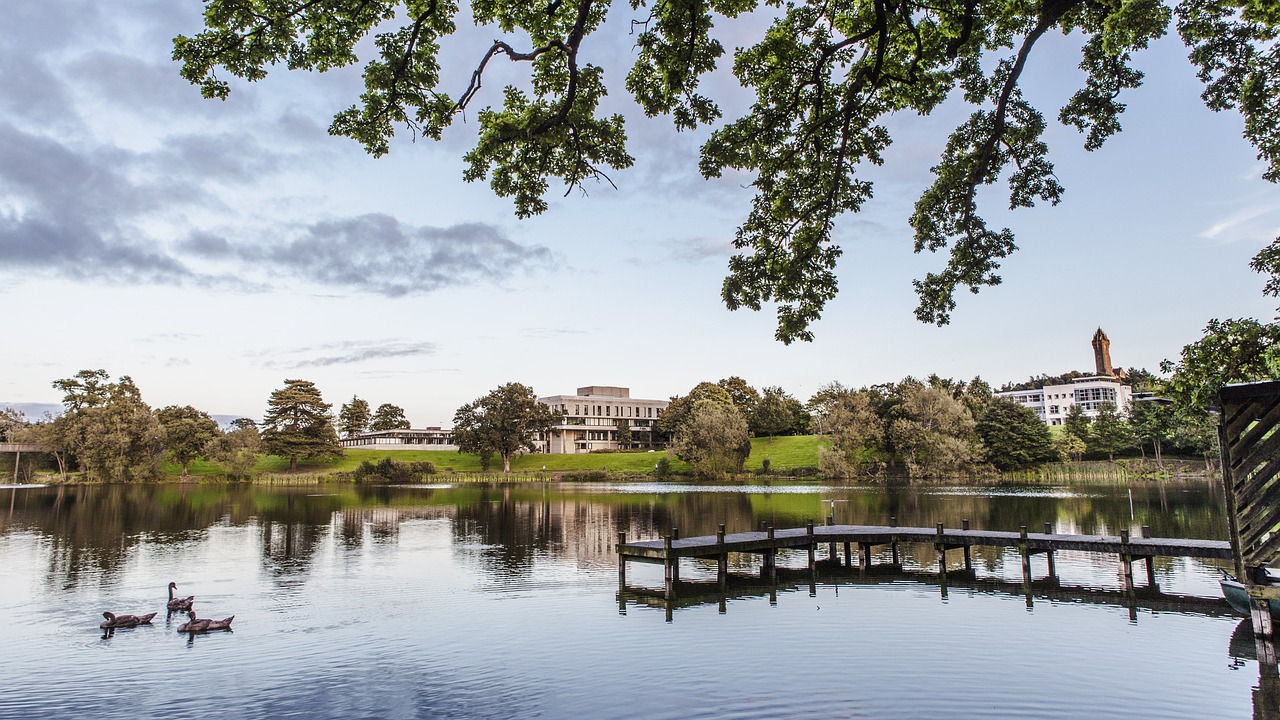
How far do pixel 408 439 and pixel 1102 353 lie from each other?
14108 centimetres

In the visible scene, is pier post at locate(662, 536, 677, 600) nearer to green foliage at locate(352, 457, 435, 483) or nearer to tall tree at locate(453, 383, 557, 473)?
green foliage at locate(352, 457, 435, 483)

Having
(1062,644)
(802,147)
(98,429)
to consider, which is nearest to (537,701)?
Result: (1062,644)

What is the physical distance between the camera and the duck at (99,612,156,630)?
54.0 ft

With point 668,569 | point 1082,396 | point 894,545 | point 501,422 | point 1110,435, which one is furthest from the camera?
point 1082,396

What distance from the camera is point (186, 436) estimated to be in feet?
310

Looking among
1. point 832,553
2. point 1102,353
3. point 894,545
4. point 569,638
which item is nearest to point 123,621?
point 569,638

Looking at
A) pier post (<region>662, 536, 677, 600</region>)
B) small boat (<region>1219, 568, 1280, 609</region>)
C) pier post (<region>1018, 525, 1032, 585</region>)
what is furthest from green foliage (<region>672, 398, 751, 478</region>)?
small boat (<region>1219, 568, 1280, 609</region>)

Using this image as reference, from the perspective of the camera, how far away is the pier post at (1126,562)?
65.3 feet

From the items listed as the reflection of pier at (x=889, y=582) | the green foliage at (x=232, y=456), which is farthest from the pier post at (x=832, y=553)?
the green foliage at (x=232, y=456)

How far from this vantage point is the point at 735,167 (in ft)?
49.8

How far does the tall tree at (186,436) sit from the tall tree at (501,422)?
1238 inches

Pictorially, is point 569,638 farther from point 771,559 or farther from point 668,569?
point 771,559

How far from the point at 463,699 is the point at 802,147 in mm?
11960

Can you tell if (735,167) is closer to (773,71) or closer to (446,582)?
(773,71)
